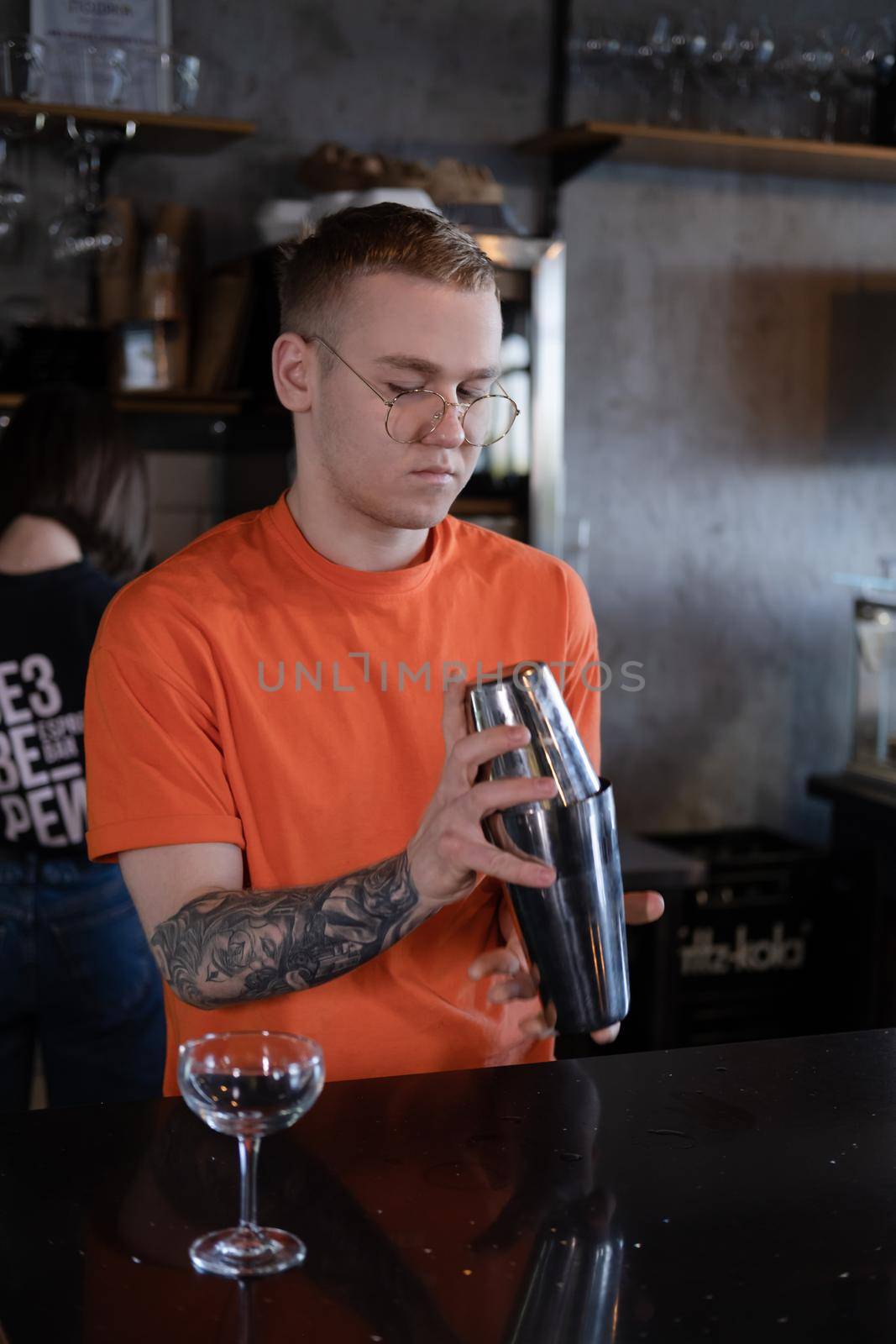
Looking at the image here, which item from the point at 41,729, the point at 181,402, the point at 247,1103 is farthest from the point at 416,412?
the point at 181,402

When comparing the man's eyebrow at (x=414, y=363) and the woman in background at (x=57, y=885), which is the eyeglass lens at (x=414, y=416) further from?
the woman in background at (x=57, y=885)

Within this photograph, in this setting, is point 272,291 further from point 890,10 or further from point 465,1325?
point 465,1325

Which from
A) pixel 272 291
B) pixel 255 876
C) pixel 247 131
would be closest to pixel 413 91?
pixel 247 131

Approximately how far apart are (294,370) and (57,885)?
41.6 inches

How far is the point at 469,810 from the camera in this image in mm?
1175

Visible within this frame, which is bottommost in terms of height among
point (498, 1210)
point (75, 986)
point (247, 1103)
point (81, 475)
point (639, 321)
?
point (75, 986)

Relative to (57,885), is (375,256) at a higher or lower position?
higher

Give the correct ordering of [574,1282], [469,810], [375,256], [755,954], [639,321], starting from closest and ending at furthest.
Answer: [574,1282] < [469,810] < [375,256] < [755,954] < [639,321]

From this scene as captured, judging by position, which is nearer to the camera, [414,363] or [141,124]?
[414,363]

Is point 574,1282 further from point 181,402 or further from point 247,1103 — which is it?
point 181,402

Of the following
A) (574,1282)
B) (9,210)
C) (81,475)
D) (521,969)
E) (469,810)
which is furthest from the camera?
(9,210)

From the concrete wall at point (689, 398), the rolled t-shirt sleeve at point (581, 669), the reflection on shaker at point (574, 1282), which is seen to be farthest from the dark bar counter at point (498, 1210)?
the concrete wall at point (689, 398)

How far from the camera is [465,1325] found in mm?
892

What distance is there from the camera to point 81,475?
246 cm
